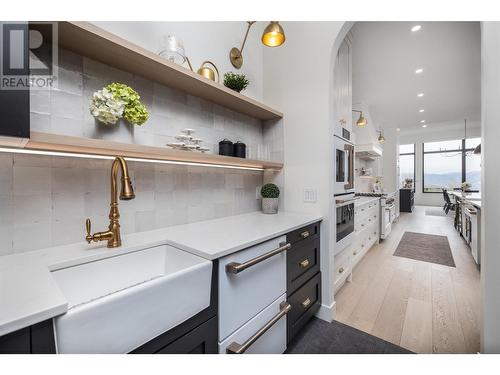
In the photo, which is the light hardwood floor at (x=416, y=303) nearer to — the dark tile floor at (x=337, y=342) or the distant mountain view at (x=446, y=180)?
the dark tile floor at (x=337, y=342)

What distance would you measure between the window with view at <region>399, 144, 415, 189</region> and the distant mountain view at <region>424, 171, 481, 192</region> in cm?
58

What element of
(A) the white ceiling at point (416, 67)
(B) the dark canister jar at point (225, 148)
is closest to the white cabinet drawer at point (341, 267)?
(B) the dark canister jar at point (225, 148)

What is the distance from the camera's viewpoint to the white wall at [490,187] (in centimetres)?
105

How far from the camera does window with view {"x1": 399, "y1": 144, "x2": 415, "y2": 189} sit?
937cm

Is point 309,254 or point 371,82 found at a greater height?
point 371,82

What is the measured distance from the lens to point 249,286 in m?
1.04

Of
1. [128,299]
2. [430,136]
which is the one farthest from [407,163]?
[128,299]

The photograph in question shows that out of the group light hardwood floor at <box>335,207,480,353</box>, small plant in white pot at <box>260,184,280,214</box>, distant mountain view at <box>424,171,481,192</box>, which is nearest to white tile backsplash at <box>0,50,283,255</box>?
small plant in white pot at <box>260,184,280,214</box>

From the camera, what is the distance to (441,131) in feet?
27.2

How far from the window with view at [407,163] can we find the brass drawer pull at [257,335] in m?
10.4

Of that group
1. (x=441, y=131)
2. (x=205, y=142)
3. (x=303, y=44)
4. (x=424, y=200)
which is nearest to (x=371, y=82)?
(x=303, y=44)

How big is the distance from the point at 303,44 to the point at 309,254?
176cm
